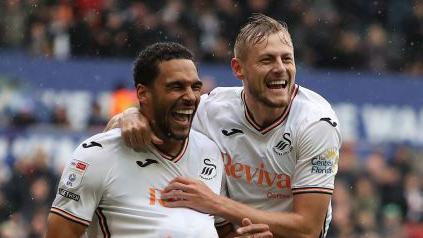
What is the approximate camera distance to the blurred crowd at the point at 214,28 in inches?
687

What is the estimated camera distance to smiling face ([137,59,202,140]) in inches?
240

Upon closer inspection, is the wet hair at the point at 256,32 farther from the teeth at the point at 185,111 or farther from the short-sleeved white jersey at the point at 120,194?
the short-sleeved white jersey at the point at 120,194

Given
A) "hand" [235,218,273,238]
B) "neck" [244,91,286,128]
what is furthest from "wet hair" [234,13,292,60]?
"hand" [235,218,273,238]

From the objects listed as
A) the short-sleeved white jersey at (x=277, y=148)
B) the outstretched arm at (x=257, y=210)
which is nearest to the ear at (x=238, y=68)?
the short-sleeved white jersey at (x=277, y=148)

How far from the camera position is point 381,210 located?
15797 mm

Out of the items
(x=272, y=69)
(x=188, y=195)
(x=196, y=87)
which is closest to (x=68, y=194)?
(x=188, y=195)

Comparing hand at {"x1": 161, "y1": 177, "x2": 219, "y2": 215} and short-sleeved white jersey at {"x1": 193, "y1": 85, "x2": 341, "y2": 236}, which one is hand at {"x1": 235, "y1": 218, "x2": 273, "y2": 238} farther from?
short-sleeved white jersey at {"x1": 193, "y1": 85, "x2": 341, "y2": 236}

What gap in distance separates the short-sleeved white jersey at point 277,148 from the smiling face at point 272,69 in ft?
0.59

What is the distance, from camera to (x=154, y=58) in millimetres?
6164

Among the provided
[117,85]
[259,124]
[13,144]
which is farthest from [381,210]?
[259,124]

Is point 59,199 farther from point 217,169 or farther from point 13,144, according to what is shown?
point 13,144

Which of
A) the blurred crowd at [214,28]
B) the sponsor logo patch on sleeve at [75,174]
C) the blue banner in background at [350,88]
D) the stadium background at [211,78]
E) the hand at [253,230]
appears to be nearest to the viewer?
the sponsor logo patch on sleeve at [75,174]

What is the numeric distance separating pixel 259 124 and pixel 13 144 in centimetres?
926

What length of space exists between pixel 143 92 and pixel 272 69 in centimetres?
78
